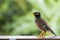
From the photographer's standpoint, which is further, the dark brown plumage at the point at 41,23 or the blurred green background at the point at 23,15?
the blurred green background at the point at 23,15

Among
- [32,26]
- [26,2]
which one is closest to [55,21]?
[32,26]

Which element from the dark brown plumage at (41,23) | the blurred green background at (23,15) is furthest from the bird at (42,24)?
the blurred green background at (23,15)

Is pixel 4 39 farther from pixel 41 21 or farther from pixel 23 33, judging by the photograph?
pixel 23 33

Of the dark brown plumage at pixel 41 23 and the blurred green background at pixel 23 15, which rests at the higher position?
the blurred green background at pixel 23 15

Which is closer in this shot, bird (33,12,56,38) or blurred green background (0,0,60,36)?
bird (33,12,56,38)

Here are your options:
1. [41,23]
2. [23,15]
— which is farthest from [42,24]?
[23,15]

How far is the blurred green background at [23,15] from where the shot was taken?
99.1 inches

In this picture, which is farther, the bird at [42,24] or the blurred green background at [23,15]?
the blurred green background at [23,15]

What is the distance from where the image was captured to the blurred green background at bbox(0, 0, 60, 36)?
2518 millimetres

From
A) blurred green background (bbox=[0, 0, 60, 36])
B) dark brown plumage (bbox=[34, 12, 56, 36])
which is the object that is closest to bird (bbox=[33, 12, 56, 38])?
dark brown plumage (bbox=[34, 12, 56, 36])

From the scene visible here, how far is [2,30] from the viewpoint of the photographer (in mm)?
2846

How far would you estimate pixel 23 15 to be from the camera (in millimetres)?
2805

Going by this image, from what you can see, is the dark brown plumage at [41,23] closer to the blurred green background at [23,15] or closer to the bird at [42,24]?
the bird at [42,24]

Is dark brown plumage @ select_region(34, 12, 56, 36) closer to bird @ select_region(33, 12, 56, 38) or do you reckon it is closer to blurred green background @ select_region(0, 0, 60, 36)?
bird @ select_region(33, 12, 56, 38)
